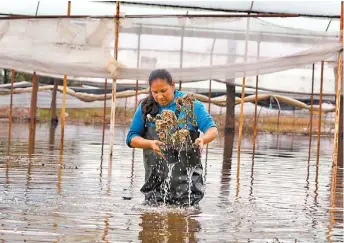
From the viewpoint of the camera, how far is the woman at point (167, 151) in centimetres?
664

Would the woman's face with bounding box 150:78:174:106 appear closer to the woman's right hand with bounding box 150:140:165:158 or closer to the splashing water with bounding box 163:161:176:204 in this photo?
the woman's right hand with bounding box 150:140:165:158

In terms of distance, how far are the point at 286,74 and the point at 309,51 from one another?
17.2 feet

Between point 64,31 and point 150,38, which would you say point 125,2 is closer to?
point 150,38

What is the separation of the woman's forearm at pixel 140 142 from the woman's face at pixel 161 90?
33 cm

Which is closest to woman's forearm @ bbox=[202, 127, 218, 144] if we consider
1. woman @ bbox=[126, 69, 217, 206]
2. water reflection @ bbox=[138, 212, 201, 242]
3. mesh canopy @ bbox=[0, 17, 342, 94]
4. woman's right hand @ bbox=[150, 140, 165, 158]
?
woman @ bbox=[126, 69, 217, 206]

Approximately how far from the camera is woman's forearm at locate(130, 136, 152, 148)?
21.9 ft

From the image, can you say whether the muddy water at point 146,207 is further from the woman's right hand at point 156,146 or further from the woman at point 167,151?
the woman's right hand at point 156,146

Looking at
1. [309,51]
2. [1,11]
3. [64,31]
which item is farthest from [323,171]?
[1,11]

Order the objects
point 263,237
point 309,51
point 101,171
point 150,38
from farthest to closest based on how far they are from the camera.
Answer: point 150,38
point 309,51
point 101,171
point 263,237

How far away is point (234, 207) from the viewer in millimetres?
7480

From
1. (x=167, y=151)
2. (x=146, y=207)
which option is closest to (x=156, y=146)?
(x=167, y=151)

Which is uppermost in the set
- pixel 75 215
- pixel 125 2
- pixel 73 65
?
pixel 125 2

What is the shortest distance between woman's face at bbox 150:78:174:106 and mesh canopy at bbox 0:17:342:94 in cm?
661

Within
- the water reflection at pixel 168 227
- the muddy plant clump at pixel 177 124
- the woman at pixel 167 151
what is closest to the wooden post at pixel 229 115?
the woman at pixel 167 151
